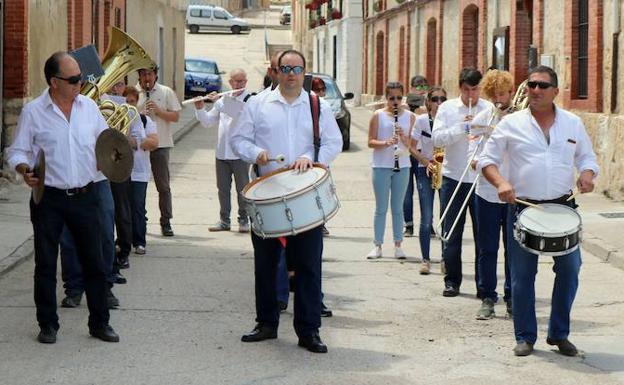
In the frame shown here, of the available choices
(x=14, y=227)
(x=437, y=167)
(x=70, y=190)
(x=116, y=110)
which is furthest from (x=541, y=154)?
(x=14, y=227)

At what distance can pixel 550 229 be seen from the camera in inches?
319

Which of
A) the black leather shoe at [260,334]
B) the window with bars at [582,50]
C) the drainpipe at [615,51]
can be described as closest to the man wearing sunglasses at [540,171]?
the black leather shoe at [260,334]

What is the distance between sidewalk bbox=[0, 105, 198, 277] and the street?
172 mm

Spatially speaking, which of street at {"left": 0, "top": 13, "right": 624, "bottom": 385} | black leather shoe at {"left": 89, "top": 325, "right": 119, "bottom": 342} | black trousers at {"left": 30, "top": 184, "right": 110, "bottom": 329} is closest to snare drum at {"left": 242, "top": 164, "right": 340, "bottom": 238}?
street at {"left": 0, "top": 13, "right": 624, "bottom": 385}

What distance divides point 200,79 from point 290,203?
41434 millimetres

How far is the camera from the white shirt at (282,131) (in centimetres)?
870

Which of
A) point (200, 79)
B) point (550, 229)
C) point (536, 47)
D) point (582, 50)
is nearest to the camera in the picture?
point (550, 229)

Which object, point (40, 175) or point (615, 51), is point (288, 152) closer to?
point (40, 175)

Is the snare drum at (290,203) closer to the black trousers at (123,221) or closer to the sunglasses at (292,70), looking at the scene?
the sunglasses at (292,70)

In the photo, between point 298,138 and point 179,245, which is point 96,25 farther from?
point 298,138

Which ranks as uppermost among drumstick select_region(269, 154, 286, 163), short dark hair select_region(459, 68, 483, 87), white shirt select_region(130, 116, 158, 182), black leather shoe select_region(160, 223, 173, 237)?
short dark hair select_region(459, 68, 483, 87)

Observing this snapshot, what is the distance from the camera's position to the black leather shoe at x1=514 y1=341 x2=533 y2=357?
842 cm

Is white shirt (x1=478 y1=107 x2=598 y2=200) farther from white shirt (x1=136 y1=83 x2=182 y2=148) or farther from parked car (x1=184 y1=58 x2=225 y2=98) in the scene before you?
parked car (x1=184 y1=58 x2=225 y2=98)

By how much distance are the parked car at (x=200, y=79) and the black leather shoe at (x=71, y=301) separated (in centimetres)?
3912
